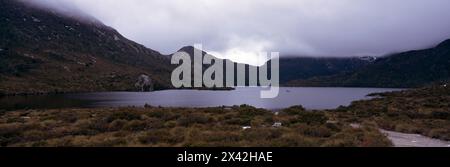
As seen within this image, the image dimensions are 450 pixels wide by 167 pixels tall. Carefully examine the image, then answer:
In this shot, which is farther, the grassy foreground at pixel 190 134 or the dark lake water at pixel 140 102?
the dark lake water at pixel 140 102

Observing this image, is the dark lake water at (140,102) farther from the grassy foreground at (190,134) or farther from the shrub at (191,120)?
the shrub at (191,120)

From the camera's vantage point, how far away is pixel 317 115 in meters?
30.4

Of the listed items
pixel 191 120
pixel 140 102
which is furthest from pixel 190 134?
pixel 140 102

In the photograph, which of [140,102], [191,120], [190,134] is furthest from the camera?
[140,102]

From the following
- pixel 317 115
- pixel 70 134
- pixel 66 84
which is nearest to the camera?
pixel 70 134

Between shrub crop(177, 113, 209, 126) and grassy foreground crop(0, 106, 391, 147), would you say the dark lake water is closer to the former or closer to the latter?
grassy foreground crop(0, 106, 391, 147)

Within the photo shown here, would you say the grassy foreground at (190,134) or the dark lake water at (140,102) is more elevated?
the grassy foreground at (190,134)

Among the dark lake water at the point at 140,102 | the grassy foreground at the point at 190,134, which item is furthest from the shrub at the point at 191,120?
the dark lake water at the point at 140,102

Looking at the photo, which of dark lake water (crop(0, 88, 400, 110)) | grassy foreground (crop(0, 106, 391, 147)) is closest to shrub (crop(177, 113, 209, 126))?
grassy foreground (crop(0, 106, 391, 147))

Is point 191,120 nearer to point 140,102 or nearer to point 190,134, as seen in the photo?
point 190,134
